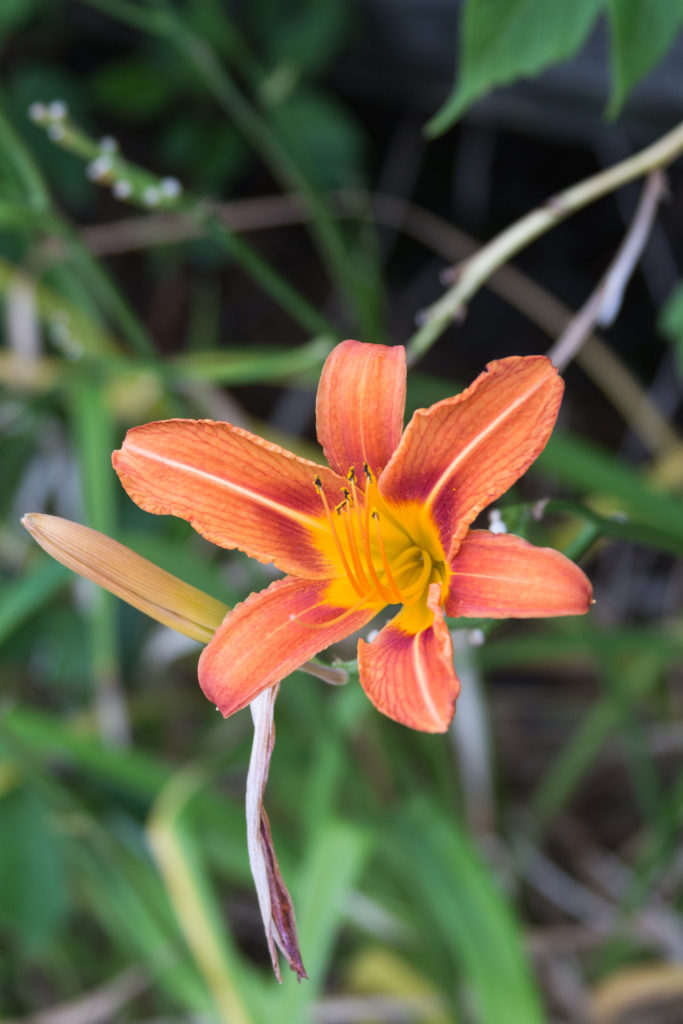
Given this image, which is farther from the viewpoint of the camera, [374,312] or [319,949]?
[374,312]

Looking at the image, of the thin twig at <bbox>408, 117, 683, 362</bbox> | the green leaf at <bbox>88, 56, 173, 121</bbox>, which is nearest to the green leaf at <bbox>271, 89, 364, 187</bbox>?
the green leaf at <bbox>88, 56, 173, 121</bbox>

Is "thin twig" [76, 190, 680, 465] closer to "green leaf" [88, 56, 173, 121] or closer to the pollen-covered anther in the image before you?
"green leaf" [88, 56, 173, 121]

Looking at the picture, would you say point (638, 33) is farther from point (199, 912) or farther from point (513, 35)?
point (199, 912)

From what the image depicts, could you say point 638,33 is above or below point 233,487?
above

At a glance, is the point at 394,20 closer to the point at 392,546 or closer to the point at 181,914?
the point at 392,546

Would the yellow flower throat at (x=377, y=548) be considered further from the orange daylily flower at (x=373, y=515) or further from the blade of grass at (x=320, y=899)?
the blade of grass at (x=320, y=899)

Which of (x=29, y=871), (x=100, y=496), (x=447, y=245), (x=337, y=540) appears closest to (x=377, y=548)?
(x=337, y=540)

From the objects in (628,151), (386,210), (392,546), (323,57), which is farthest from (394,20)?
(392,546)
